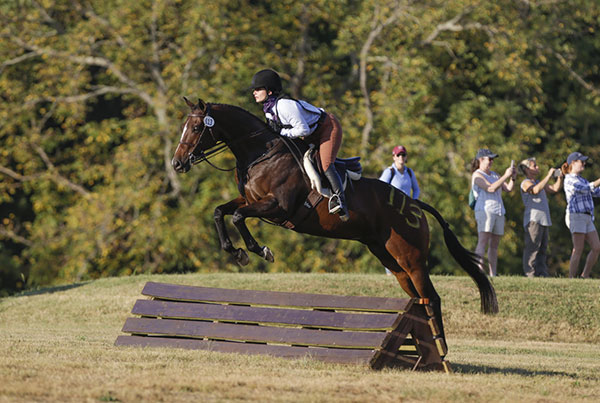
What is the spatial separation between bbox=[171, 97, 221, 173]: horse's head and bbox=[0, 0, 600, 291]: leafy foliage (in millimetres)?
11003

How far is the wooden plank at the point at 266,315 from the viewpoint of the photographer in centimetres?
878

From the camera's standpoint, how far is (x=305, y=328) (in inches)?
359

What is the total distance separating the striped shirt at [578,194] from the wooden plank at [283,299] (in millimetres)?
6431

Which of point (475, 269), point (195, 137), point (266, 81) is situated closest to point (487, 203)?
point (475, 269)

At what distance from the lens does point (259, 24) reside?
2216 centimetres

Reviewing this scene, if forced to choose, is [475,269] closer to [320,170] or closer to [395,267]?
[395,267]

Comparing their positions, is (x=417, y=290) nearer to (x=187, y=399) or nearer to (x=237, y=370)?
(x=237, y=370)

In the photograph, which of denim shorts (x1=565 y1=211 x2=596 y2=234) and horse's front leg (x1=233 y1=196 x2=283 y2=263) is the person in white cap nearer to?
denim shorts (x1=565 y1=211 x2=596 y2=234)

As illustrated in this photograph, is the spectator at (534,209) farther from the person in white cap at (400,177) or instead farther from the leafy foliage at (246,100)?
the leafy foliage at (246,100)

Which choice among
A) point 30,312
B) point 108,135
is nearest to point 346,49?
point 108,135

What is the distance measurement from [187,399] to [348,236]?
3105 millimetres

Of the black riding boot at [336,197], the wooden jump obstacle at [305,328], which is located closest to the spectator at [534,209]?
the wooden jump obstacle at [305,328]

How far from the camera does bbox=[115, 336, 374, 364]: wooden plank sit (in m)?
8.66

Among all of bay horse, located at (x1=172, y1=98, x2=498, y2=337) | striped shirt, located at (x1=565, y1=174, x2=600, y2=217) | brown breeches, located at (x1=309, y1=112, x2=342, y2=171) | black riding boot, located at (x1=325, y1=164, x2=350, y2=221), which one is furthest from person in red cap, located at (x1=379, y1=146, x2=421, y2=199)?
black riding boot, located at (x1=325, y1=164, x2=350, y2=221)
